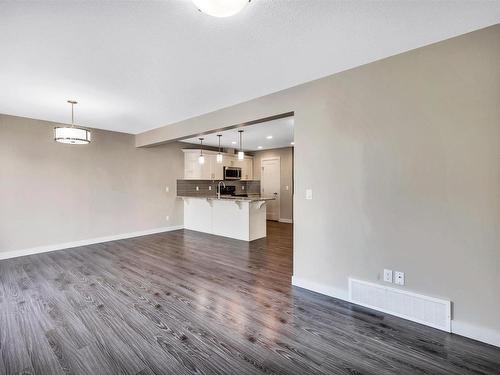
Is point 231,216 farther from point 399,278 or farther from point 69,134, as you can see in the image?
point 399,278

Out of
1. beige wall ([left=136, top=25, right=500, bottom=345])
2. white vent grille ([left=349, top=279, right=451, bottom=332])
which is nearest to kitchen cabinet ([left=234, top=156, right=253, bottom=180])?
beige wall ([left=136, top=25, right=500, bottom=345])

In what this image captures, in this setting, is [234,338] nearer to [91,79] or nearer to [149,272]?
[149,272]

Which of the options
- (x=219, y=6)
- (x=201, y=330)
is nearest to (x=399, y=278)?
(x=201, y=330)

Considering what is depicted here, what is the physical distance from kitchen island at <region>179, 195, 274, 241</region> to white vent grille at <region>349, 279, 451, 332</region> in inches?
121

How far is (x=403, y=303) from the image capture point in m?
2.32

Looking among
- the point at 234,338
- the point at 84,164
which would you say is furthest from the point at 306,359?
the point at 84,164

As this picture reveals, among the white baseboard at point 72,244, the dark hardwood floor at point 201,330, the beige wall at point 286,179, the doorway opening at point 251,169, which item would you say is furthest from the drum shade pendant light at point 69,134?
the beige wall at point 286,179

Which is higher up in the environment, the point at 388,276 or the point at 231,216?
the point at 231,216

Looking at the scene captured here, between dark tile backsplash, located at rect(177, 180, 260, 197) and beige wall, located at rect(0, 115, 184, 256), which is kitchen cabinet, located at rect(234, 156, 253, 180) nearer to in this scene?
dark tile backsplash, located at rect(177, 180, 260, 197)

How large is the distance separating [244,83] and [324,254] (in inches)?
88.6

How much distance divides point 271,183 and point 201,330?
6.70m

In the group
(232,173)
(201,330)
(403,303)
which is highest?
(232,173)

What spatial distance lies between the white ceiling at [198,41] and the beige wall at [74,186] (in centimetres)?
154

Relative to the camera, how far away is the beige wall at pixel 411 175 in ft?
6.46
